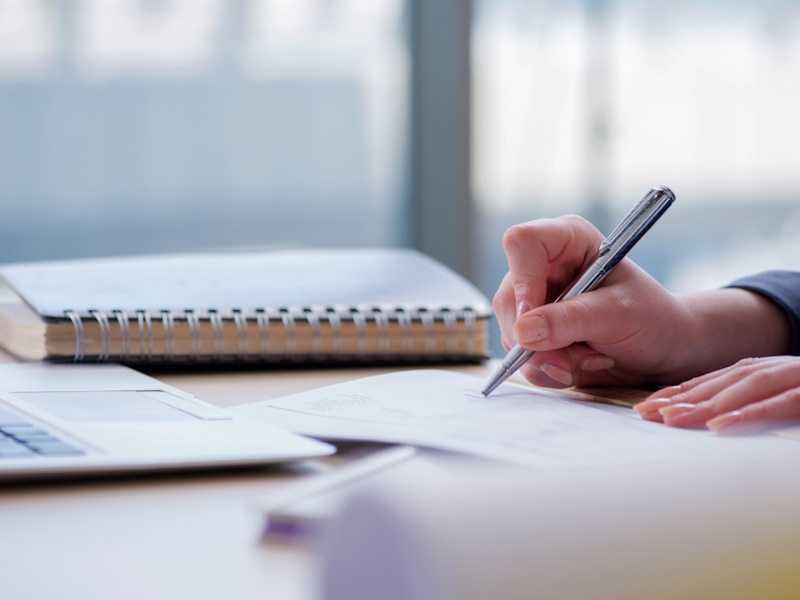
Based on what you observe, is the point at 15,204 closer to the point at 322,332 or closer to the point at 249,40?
the point at 249,40

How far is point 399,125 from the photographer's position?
2.55 metres

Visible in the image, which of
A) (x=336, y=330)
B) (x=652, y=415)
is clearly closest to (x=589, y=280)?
(x=652, y=415)

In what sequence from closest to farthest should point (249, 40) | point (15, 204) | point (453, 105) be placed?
point (15, 204) → point (249, 40) → point (453, 105)

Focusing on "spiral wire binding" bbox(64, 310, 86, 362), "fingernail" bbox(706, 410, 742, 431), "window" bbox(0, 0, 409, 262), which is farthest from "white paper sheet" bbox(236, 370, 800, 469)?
"window" bbox(0, 0, 409, 262)

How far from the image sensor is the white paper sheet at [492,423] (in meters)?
0.43

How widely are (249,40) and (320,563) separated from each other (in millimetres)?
2222

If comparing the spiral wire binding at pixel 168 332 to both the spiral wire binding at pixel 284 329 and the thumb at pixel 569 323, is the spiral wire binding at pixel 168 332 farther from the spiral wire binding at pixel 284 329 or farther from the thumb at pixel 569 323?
the thumb at pixel 569 323

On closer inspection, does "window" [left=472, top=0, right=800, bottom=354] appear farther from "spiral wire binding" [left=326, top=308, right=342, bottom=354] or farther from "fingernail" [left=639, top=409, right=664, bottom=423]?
"fingernail" [left=639, top=409, right=664, bottom=423]

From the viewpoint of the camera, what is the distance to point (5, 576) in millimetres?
317

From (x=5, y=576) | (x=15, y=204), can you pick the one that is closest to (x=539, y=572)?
(x=5, y=576)

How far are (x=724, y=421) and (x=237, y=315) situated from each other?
1.43 ft

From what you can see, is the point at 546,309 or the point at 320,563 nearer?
the point at 320,563

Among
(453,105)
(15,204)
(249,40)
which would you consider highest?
(249,40)

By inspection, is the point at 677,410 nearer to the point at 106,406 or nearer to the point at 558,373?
the point at 558,373
